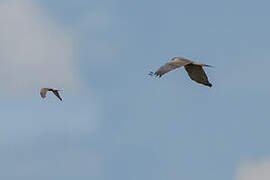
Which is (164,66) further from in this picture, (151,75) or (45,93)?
(45,93)

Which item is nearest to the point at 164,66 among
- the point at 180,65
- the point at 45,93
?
the point at 180,65

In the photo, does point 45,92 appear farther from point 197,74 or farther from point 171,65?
point 171,65

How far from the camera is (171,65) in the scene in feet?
195

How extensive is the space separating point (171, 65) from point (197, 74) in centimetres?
546

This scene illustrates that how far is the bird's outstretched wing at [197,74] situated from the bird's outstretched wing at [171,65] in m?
0.81

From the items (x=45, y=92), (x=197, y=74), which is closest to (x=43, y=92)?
(x=45, y=92)

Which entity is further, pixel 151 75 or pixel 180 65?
pixel 180 65

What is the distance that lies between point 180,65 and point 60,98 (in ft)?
99.1

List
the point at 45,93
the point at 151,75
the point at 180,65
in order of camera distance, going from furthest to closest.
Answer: the point at 45,93 < the point at 180,65 < the point at 151,75

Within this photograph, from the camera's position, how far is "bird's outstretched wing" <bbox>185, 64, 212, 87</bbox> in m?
64.2

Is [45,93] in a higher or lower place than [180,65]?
higher

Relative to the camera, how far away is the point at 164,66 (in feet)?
193

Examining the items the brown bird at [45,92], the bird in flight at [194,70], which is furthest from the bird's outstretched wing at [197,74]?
the brown bird at [45,92]

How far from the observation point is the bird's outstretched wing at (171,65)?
2255 inches
